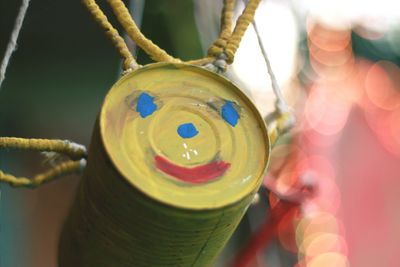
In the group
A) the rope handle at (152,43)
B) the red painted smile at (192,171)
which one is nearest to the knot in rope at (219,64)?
the rope handle at (152,43)

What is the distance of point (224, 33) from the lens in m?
0.60

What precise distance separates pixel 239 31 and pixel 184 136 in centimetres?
16

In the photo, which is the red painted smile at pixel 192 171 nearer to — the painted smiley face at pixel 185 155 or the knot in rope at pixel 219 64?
the painted smiley face at pixel 185 155

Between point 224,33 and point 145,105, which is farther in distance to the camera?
point 224,33

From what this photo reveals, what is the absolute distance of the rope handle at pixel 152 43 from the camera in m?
0.57

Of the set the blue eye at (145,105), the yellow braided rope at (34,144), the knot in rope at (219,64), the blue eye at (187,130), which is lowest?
the yellow braided rope at (34,144)

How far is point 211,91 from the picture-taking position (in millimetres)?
522

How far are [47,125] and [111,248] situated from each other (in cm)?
51

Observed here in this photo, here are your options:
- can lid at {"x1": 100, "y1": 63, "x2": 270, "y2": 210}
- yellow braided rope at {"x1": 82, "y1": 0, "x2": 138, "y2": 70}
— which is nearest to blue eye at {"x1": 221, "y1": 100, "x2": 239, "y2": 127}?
can lid at {"x1": 100, "y1": 63, "x2": 270, "y2": 210}

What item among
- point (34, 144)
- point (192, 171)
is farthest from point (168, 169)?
point (34, 144)

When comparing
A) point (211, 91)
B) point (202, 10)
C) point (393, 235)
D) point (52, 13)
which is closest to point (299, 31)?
point (202, 10)

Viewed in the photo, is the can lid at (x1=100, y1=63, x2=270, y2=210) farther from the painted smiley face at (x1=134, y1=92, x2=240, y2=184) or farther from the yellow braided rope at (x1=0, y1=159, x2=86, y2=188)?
the yellow braided rope at (x1=0, y1=159, x2=86, y2=188)

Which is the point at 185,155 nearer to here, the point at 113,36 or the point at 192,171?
the point at 192,171

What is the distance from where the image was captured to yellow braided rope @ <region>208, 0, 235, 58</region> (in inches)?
23.0
